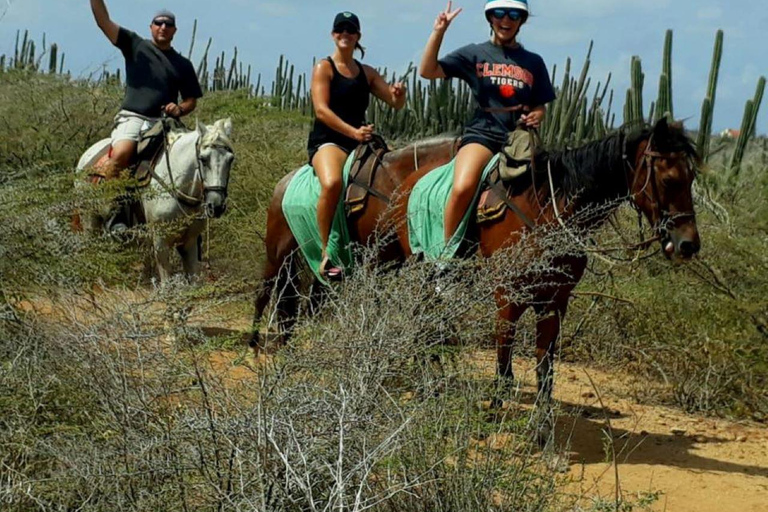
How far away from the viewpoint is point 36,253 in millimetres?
5891

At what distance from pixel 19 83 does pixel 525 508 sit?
12600 millimetres

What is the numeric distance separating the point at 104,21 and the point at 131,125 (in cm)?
87

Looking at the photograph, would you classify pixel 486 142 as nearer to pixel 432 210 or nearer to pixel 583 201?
pixel 432 210

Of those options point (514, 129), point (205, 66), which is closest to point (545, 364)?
point (514, 129)

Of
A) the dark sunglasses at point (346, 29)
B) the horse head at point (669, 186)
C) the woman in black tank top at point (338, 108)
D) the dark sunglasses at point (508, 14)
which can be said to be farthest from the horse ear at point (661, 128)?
the dark sunglasses at point (346, 29)

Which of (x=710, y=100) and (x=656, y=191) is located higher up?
(x=710, y=100)

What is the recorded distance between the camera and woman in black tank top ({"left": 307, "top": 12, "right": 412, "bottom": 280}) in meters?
7.90

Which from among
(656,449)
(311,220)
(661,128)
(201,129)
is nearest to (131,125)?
(201,129)

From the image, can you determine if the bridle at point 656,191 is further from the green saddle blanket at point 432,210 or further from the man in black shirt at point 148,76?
the man in black shirt at point 148,76

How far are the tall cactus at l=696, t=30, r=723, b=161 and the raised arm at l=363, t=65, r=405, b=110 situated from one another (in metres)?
3.96

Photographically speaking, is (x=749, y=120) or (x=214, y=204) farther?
(x=749, y=120)

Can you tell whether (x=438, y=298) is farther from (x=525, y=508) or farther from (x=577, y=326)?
(x=577, y=326)

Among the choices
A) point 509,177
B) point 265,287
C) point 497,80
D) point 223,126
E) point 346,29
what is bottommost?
point 265,287

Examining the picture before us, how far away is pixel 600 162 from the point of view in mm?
6785
